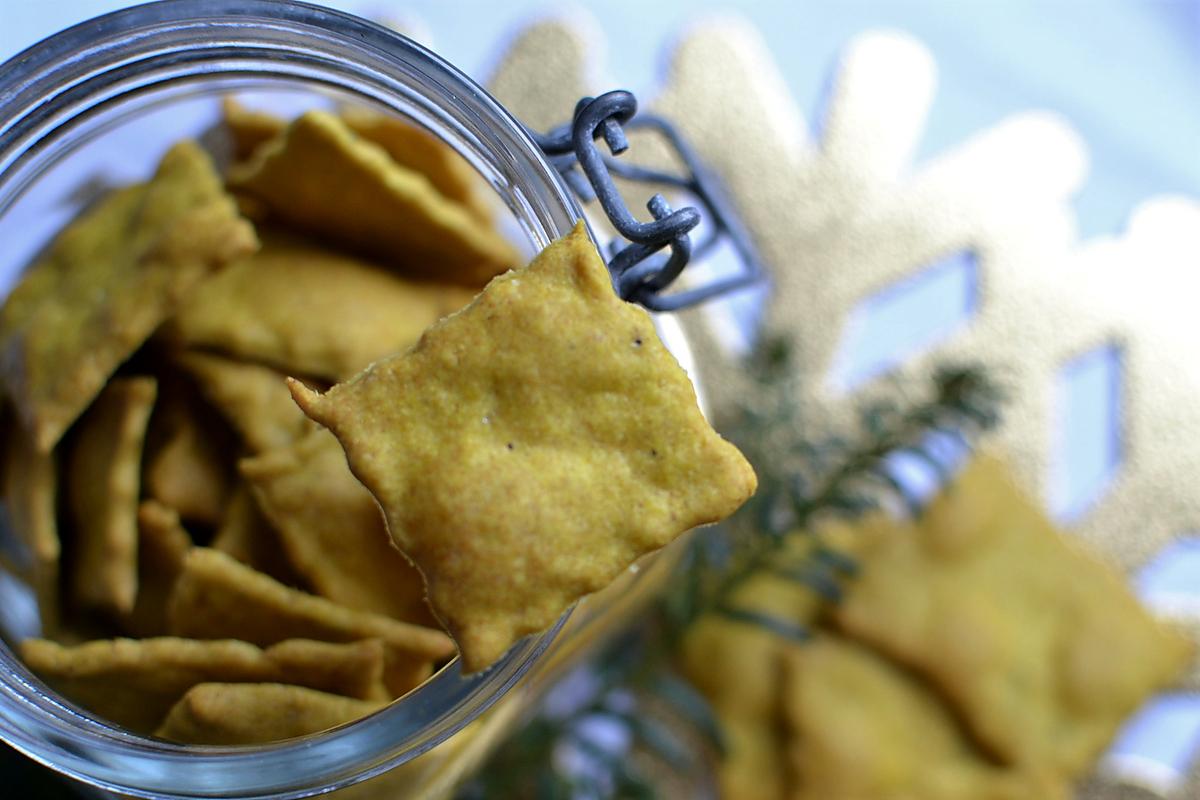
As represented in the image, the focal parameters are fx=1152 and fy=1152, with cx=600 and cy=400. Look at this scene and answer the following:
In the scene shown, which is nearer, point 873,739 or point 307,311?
point 307,311

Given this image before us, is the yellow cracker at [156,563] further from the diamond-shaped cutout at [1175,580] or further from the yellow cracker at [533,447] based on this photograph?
the diamond-shaped cutout at [1175,580]

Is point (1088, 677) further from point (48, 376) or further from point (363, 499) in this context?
point (48, 376)

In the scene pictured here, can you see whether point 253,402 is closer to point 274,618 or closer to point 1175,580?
point 274,618

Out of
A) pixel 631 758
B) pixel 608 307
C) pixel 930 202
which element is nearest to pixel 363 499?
pixel 608 307

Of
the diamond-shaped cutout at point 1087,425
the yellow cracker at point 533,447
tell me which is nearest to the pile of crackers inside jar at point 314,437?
the yellow cracker at point 533,447

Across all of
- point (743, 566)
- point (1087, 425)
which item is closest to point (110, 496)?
point (743, 566)

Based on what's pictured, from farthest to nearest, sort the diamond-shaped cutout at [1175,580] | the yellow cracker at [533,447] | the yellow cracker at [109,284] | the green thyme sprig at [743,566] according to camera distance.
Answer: the diamond-shaped cutout at [1175,580], the green thyme sprig at [743,566], the yellow cracker at [109,284], the yellow cracker at [533,447]

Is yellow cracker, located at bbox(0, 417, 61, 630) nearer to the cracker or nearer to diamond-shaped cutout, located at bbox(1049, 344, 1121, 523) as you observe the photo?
the cracker
